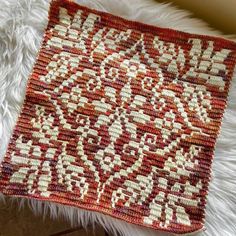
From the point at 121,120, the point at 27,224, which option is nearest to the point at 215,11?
the point at 121,120

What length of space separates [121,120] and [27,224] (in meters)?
0.32

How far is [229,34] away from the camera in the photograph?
977 mm

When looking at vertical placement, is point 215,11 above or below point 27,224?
above

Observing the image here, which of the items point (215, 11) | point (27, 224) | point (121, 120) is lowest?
point (27, 224)

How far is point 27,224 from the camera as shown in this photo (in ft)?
3.30

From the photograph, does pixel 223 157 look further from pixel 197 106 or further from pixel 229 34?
pixel 229 34

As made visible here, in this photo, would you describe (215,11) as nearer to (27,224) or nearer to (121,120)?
(121,120)

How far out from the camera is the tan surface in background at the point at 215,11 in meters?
0.94

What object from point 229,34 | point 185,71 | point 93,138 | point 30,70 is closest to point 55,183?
point 93,138

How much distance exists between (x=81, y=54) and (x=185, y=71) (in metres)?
0.22

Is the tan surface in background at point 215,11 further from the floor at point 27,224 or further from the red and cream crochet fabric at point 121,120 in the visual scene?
the floor at point 27,224

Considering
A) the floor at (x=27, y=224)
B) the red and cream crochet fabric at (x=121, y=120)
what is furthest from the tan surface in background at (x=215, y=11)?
the floor at (x=27, y=224)

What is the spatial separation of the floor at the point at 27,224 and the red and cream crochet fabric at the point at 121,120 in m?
0.14

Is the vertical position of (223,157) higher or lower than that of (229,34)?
lower
